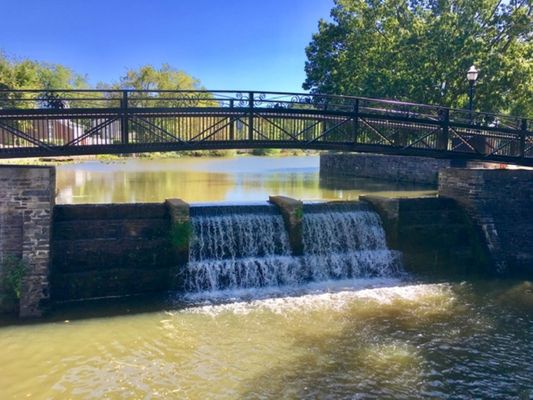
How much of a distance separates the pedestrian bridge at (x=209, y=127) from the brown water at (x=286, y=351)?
389cm

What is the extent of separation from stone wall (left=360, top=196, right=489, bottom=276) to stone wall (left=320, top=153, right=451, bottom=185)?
1096 centimetres

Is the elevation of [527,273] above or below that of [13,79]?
below

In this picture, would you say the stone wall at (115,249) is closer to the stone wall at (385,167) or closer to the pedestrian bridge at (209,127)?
the pedestrian bridge at (209,127)

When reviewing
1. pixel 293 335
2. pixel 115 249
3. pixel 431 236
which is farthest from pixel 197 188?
pixel 293 335

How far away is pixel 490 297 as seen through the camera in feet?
34.0

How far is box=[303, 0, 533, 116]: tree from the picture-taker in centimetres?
2200

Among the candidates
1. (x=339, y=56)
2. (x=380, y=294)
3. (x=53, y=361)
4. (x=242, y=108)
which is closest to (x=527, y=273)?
(x=380, y=294)

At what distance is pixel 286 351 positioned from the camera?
7.45 m

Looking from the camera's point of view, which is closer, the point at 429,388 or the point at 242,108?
the point at 429,388

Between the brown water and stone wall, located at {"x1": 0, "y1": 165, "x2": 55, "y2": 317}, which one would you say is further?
stone wall, located at {"x1": 0, "y1": 165, "x2": 55, "y2": 317}

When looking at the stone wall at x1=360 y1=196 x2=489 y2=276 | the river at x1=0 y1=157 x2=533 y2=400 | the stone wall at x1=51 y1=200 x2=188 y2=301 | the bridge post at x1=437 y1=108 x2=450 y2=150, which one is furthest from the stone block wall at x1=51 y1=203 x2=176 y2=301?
the bridge post at x1=437 y1=108 x2=450 y2=150

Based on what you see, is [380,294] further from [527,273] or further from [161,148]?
[161,148]

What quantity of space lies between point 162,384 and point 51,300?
3981 mm

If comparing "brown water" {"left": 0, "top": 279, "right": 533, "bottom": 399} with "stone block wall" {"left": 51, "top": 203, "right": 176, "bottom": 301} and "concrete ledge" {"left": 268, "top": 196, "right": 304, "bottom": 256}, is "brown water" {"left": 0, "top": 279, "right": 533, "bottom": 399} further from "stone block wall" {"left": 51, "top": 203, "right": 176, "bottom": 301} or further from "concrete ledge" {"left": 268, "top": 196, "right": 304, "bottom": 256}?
"concrete ledge" {"left": 268, "top": 196, "right": 304, "bottom": 256}
